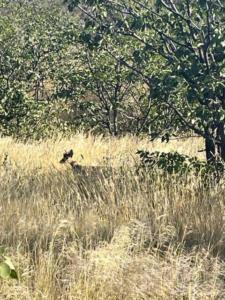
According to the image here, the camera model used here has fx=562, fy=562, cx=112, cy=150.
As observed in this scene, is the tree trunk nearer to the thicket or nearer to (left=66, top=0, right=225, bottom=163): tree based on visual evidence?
the thicket

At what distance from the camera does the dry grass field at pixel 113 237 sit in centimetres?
317

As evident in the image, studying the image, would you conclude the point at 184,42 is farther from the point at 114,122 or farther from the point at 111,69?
the point at 114,122

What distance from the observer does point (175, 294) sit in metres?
3.11

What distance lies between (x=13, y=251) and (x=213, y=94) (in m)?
2.32

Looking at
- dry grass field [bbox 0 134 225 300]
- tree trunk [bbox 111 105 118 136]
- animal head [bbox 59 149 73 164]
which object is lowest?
dry grass field [bbox 0 134 225 300]

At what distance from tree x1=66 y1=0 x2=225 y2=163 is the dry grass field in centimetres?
70

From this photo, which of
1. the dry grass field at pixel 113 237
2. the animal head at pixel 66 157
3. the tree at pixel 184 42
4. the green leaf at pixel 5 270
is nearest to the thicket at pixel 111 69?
the tree at pixel 184 42

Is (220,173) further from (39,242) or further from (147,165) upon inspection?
(39,242)

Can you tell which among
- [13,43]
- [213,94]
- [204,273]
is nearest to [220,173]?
[213,94]

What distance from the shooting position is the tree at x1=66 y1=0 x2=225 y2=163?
15.5ft

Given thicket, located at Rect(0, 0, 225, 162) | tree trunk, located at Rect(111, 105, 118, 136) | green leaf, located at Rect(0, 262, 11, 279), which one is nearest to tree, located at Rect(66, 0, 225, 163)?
thicket, located at Rect(0, 0, 225, 162)

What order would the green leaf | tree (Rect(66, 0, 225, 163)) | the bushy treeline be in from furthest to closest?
the bushy treeline, tree (Rect(66, 0, 225, 163)), the green leaf

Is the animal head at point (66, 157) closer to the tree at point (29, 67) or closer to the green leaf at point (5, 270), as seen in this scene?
the tree at point (29, 67)

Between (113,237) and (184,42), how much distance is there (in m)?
2.26
